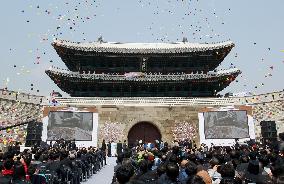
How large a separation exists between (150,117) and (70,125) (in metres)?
7.41

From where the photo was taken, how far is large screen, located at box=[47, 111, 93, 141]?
28.0m

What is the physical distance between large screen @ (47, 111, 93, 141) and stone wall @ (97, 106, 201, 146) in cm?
127

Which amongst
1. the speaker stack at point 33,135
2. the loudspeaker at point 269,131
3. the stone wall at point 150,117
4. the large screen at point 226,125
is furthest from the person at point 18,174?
the large screen at point 226,125

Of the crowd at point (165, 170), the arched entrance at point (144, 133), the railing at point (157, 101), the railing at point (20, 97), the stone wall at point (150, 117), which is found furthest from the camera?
the railing at point (20, 97)

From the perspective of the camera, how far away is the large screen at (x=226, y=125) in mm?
28344

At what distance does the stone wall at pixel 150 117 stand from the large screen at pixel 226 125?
127 cm

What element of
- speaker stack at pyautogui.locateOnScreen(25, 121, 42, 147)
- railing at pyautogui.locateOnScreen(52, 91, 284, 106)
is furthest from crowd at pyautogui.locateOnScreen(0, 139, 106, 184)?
railing at pyautogui.locateOnScreen(52, 91, 284, 106)

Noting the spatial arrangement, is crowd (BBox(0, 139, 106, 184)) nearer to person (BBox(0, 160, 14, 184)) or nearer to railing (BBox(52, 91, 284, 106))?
person (BBox(0, 160, 14, 184))

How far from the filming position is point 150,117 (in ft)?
97.3

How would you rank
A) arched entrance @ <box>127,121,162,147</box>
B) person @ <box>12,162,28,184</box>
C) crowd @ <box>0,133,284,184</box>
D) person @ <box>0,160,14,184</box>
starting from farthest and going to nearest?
arched entrance @ <box>127,121,162,147</box> → person @ <box>12,162,28,184</box> → person @ <box>0,160,14,184</box> → crowd @ <box>0,133,284,184</box>

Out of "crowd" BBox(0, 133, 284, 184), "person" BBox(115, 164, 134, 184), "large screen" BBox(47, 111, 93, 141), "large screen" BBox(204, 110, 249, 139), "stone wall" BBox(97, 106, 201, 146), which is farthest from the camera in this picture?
"stone wall" BBox(97, 106, 201, 146)

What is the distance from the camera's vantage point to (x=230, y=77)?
31844 mm

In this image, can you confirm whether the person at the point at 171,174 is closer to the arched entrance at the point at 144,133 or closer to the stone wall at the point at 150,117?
the stone wall at the point at 150,117

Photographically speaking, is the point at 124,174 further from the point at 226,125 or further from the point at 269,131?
the point at 226,125
